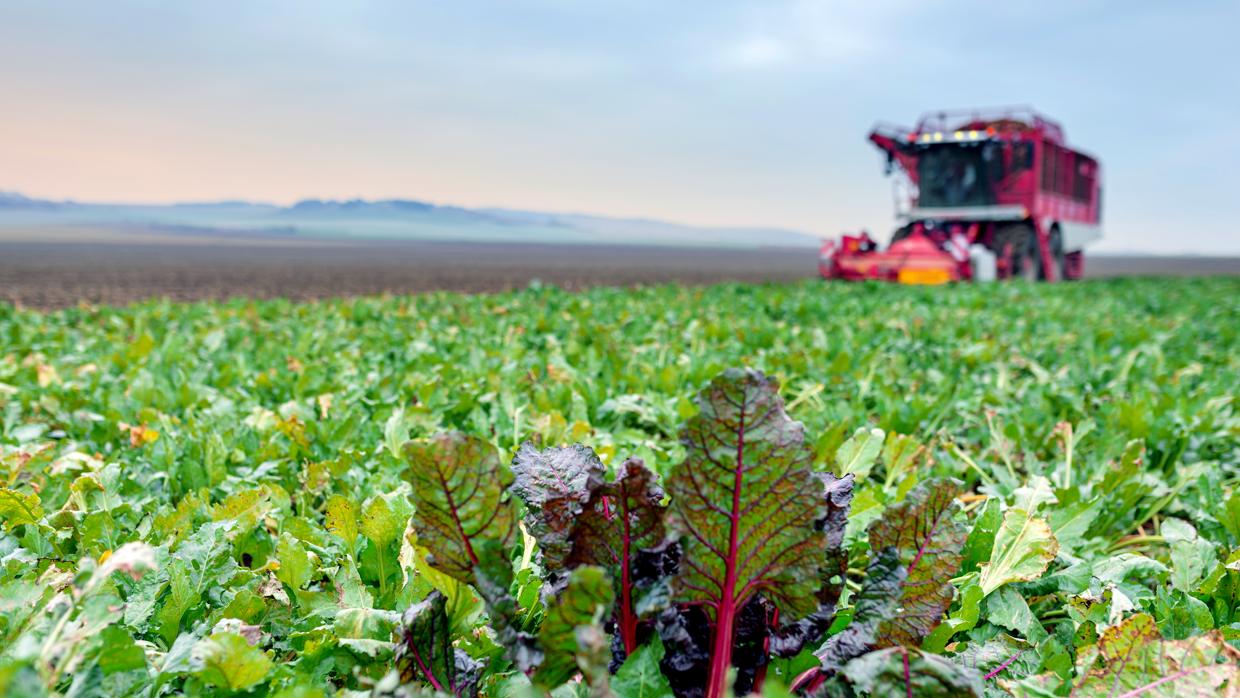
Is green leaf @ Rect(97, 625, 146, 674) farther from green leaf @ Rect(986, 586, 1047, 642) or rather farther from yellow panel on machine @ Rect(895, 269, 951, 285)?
yellow panel on machine @ Rect(895, 269, 951, 285)

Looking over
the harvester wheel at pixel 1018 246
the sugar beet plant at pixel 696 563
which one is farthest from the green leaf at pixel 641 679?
the harvester wheel at pixel 1018 246

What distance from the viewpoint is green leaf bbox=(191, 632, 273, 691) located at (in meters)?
1.07

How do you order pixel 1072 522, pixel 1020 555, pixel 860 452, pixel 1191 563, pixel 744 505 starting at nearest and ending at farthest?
pixel 744 505, pixel 1020 555, pixel 1191 563, pixel 1072 522, pixel 860 452

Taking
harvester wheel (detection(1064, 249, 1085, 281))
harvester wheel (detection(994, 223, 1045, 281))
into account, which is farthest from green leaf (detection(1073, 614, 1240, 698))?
harvester wheel (detection(1064, 249, 1085, 281))

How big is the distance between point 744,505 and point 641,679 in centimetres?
28

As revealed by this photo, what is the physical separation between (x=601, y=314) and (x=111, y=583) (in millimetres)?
6090

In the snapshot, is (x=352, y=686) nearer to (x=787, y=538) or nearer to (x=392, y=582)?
(x=392, y=582)

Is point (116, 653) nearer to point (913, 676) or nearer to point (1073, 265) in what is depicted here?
point (913, 676)

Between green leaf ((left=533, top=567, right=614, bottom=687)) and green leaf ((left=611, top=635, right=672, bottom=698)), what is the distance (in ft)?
0.22

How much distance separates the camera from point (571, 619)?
3.41 feet

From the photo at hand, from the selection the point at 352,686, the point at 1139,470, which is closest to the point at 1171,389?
the point at 1139,470

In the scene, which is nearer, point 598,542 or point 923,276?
point 598,542

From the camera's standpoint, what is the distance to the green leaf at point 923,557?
124cm

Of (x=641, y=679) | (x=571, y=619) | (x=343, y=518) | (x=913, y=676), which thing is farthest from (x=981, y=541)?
(x=343, y=518)
